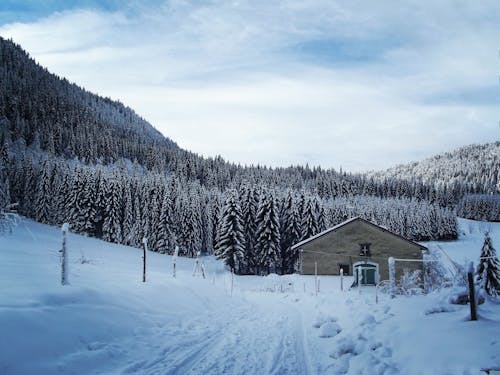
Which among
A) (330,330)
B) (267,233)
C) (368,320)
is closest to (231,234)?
(267,233)

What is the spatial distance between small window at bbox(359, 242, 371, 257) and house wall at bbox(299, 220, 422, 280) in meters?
0.28

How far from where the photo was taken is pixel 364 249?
127ft

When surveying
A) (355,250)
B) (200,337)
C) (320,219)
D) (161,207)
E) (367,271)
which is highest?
(161,207)

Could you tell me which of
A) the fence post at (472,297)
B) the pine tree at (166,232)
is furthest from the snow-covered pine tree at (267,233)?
the fence post at (472,297)

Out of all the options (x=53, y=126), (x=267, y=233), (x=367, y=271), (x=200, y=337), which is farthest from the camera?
(x=53, y=126)

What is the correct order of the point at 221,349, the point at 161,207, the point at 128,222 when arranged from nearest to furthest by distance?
the point at 221,349
the point at 128,222
the point at 161,207

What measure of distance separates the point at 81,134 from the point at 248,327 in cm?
14112

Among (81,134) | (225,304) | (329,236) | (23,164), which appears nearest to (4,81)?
(81,134)

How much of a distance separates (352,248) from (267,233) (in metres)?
17.8

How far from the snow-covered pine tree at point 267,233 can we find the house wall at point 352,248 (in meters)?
15.6

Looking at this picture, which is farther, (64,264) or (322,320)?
(322,320)

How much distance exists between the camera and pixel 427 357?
21.0 ft

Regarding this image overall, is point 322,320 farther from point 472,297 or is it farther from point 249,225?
point 249,225

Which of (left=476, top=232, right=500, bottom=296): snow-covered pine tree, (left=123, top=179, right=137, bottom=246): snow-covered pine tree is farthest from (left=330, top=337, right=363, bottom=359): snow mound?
(left=123, top=179, right=137, bottom=246): snow-covered pine tree
